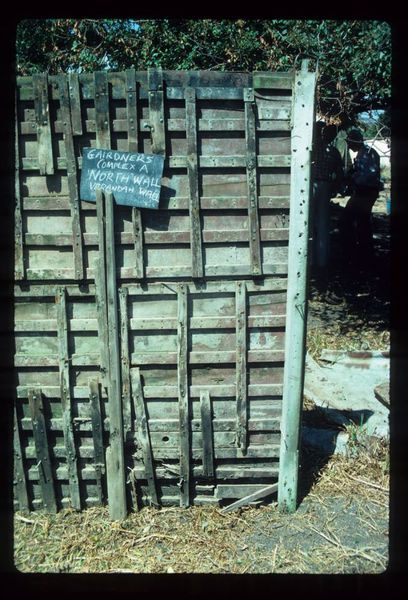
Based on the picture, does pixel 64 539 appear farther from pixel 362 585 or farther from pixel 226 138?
pixel 226 138

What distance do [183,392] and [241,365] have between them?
1.56ft

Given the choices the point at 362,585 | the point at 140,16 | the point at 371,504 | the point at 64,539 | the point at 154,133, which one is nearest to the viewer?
the point at 140,16

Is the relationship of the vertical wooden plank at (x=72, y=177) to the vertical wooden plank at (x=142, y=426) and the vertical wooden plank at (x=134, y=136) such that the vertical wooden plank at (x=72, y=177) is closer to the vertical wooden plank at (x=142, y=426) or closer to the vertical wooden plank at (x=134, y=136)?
the vertical wooden plank at (x=134, y=136)

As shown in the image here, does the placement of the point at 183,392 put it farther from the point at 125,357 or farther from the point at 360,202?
the point at 360,202

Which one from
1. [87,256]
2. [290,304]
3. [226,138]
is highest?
[226,138]

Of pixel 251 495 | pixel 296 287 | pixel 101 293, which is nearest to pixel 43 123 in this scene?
pixel 101 293

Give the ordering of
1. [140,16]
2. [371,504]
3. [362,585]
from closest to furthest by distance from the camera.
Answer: [140,16] → [362,585] → [371,504]

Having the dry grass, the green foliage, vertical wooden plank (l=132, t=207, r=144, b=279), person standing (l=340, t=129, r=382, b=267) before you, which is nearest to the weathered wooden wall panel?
vertical wooden plank (l=132, t=207, r=144, b=279)

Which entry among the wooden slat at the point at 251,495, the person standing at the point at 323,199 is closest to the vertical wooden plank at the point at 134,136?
the wooden slat at the point at 251,495

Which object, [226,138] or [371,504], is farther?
[371,504]

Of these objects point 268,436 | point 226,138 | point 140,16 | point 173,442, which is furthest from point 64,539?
point 140,16

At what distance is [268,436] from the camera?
3.75m

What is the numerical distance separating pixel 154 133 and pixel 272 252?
117cm

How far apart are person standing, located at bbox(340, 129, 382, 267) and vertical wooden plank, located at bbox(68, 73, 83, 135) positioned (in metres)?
6.60
